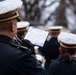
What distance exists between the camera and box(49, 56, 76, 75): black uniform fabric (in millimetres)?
4609

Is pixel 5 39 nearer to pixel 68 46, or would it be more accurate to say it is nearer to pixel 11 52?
pixel 11 52

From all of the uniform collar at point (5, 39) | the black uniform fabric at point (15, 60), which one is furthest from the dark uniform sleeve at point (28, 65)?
the uniform collar at point (5, 39)

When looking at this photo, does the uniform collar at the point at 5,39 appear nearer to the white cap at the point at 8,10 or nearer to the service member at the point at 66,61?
the white cap at the point at 8,10

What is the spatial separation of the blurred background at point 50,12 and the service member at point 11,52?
14.1 meters

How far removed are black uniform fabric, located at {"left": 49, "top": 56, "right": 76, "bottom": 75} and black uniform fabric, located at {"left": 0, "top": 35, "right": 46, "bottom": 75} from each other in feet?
4.20

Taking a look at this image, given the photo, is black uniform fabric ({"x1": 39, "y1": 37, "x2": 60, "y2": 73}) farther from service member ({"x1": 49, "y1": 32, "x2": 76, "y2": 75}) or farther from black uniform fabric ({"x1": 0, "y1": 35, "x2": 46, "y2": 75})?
black uniform fabric ({"x1": 0, "y1": 35, "x2": 46, "y2": 75})

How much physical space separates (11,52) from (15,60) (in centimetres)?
9

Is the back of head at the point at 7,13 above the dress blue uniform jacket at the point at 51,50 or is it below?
above

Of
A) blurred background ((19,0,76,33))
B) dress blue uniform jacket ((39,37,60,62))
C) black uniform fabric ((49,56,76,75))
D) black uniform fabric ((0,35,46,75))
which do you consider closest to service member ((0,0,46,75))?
black uniform fabric ((0,35,46,75))

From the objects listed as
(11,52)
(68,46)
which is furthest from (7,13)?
(68,46)

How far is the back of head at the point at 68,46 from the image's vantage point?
4.64 m

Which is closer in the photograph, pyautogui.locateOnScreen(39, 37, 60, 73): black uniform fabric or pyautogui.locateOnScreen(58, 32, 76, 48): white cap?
pyautogui.locateOnScreen(58, 32, 76, 48): white cap

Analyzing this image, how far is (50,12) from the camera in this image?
79.5 feet

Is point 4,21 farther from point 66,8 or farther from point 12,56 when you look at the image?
point 66,8
